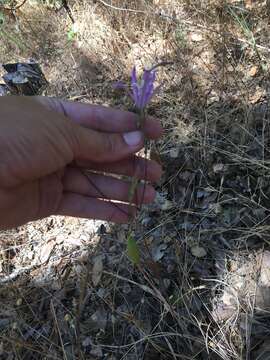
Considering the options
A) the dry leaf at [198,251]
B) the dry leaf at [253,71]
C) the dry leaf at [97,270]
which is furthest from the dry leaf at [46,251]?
the dry leaf at [253,71]


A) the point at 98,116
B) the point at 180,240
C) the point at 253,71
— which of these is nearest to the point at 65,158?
the point at 98,116

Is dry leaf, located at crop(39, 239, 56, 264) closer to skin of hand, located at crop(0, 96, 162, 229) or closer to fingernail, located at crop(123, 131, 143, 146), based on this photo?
skin of hand, located at crop(0, 96, 162, 229)

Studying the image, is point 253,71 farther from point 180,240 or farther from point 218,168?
point 180,240

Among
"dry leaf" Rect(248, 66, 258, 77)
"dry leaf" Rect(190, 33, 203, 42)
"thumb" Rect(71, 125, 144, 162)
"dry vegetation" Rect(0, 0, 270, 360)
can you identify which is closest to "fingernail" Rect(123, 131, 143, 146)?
"thumb" Rect(71, 125, 144, 162)

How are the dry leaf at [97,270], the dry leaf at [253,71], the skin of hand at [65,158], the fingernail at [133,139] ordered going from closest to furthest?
the skin of hand at [65,158] → the fingernail at [133,139] → the dry leaf at [97,270] → the dry leaf at [253,71]

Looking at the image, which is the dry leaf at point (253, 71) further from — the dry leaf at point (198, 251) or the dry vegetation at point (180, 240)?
the dry leaf at point (198, 251)

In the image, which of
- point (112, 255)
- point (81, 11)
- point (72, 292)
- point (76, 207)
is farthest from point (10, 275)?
point (81, 11)

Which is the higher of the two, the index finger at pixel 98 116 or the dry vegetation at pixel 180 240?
the index finger at pixel 98 116
